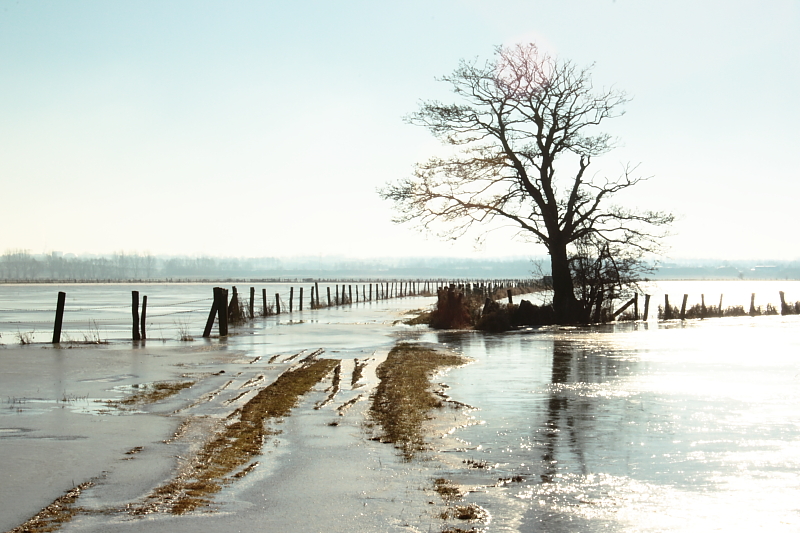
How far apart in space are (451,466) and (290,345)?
1652 centimetres

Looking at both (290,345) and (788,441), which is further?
(290,345)

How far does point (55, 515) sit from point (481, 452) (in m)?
4.50

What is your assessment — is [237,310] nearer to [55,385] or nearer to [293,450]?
[55,385]

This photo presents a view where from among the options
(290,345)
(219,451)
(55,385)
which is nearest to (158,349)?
(290,345)

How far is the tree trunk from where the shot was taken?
35.9 m

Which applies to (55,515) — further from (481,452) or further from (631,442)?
(631,442)

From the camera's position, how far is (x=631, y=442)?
969cm

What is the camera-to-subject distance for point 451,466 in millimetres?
8414

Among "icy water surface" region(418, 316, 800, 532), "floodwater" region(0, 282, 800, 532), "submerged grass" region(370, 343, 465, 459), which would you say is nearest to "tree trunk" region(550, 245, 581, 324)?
"icy water surface" region(418, 316, 800, 532)

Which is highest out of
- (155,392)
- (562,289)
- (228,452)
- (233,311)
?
(562,289)

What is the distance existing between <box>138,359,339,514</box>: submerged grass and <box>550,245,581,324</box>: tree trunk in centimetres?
2248

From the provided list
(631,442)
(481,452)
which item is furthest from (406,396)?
(631,442)

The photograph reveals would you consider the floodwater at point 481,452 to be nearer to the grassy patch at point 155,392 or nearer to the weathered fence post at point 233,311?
the grassy patch at point 155,392

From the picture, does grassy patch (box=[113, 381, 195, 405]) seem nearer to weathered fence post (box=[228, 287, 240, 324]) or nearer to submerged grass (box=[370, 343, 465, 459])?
submerged grass (box=[370, 343, 465, 459])
